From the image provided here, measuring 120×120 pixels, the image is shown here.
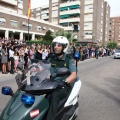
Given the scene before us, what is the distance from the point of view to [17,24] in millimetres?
45219

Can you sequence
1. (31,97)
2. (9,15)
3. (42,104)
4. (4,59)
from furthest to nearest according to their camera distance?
(9,15) < (4,59) < (42,104) < (31,97)

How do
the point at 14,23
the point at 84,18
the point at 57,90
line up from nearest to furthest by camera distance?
1. the point at 57,90
2. the point at 14,23
3. the point at 84,18

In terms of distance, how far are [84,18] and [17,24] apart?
3105 cm

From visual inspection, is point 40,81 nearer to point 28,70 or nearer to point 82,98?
point 28,70

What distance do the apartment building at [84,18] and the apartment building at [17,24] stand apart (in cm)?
1315

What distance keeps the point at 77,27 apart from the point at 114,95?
66439mm

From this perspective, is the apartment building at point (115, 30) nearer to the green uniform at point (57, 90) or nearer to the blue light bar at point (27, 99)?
the green uniform at point (57, 90)

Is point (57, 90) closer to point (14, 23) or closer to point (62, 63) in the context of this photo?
point (62, 63)

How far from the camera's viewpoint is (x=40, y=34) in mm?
53281

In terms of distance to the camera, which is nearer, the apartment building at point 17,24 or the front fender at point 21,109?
the front fender at point 21,109

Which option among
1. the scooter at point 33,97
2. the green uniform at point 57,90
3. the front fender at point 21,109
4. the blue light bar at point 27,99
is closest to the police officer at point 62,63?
the green uniform at point 57,90

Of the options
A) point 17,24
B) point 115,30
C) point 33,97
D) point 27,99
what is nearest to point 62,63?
point 33,97

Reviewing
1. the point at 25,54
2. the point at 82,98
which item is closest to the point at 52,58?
the point at 82,98

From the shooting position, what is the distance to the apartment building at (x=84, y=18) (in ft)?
227
